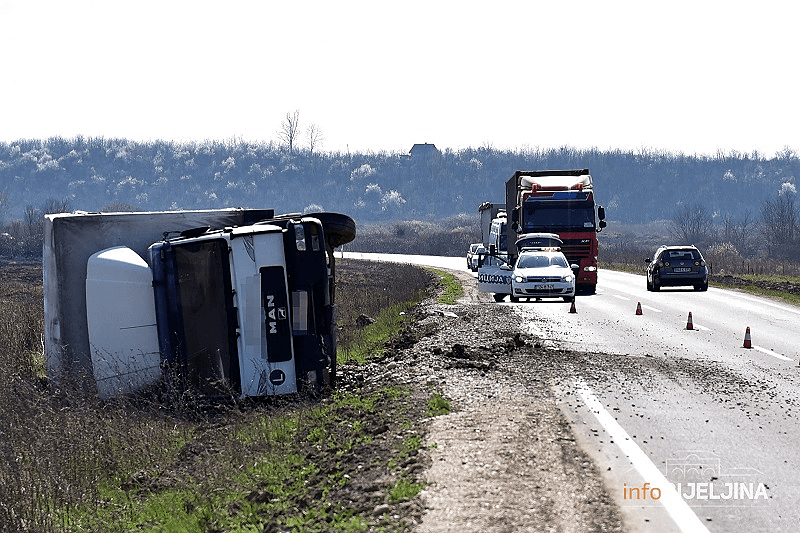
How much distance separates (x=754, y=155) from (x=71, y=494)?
198530mm

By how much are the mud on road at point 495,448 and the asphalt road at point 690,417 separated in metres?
0.26

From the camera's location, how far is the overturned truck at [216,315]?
10695 mm

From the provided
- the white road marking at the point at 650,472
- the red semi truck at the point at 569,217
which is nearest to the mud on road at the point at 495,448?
the white road marking at the point at 650,472

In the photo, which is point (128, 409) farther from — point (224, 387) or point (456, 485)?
point (456, 485)

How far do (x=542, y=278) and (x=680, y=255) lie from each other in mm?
8987

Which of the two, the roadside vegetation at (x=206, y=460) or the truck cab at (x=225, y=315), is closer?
the roadside vegetation at (x=206, y=460)

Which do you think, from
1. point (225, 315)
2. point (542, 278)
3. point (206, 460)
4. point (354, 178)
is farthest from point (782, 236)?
point (354, 178)

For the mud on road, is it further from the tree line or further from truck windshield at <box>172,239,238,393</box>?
the tree line

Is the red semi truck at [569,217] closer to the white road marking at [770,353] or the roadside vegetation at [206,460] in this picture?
the white road marking at [770,353]

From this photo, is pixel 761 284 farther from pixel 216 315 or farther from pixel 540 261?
pixel 216 315

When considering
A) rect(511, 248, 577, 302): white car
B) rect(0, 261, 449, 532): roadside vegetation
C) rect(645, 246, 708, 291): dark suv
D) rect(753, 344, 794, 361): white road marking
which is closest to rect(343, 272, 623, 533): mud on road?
rect(0, 261, 449, 532): roadside vegetation

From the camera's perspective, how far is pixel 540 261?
25.9 meters

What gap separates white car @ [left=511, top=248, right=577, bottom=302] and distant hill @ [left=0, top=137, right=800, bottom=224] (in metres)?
129

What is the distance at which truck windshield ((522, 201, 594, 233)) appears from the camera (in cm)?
2892
